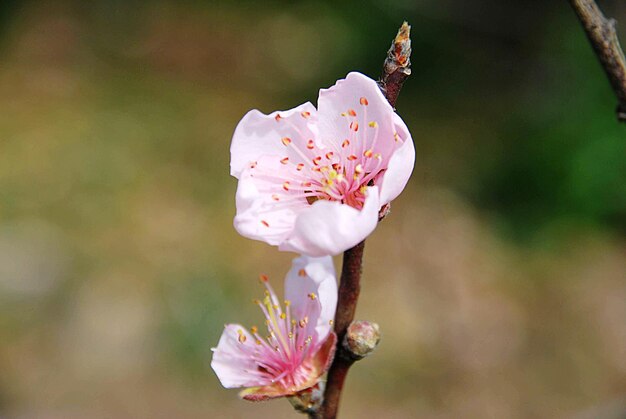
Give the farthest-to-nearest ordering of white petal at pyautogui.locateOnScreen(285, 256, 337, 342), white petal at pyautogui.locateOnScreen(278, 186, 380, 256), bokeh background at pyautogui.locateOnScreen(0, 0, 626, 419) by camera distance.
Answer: bokeh background at pyautogui.locateOnScreen(0, 0, 626, 419) → white petal at pyautogui.locateOnScreen(285, 256, 337, 342) → white petal at pyautogui.locateOnScreen(278, 186, 380, 256)

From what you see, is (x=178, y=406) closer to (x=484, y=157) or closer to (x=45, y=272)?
(x=45, y=272)

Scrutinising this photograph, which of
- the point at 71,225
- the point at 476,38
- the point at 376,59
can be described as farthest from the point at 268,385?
the point at 476,38

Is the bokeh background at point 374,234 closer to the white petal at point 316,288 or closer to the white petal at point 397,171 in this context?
the white petal at point 316,288

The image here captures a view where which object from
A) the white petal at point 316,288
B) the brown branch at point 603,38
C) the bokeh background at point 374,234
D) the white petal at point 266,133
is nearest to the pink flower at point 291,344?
the white petal at point 316,288

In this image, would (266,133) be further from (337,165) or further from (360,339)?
(360,339)

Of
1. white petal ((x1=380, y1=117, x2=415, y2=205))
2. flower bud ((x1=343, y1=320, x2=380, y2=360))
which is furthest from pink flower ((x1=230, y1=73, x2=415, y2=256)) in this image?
flower bud ((x1=343, y1=320, x2=380, y2=360))

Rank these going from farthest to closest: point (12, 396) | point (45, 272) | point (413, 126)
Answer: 1. point (413, 126)
2. point (45, 272)
3. point (12, 396)

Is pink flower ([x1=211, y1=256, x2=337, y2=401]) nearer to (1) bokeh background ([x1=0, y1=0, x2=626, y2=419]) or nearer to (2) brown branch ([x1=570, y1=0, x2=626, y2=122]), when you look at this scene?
(2) brown branch ([x1=570, y1=0, x2=626, y2=122])
